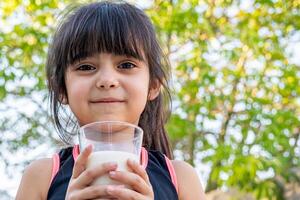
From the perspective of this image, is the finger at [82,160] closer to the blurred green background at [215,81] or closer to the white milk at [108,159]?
the white milk at [108,159]

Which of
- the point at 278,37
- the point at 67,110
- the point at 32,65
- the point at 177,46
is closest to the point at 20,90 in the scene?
the point at 32,65

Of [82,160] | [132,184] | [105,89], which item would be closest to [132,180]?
[132,184]

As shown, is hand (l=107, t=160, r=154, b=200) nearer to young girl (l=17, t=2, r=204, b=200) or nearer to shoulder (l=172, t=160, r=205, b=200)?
young girl (l=17, t=2, r=204, b=200)

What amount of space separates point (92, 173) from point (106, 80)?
13.4 inches

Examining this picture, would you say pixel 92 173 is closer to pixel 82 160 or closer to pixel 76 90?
pixel 82 160

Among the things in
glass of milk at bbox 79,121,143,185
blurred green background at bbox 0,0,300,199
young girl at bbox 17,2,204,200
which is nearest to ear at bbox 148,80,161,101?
young girl at bbox 17,2,204,200

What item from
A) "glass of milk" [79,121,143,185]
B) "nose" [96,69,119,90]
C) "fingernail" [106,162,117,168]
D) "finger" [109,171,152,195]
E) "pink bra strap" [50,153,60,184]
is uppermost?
"nose" [96,69,119,90]

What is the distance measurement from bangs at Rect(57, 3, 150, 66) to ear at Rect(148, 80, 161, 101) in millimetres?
146

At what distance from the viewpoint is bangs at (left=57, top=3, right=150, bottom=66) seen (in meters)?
1.73

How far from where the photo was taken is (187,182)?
187 centimetres

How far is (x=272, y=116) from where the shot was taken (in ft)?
20.8

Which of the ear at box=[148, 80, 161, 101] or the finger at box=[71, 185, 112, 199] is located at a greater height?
the ear at box=[148, 80, 161, 101]

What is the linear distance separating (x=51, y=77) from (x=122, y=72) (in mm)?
305

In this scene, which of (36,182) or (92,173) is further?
(36,182)
